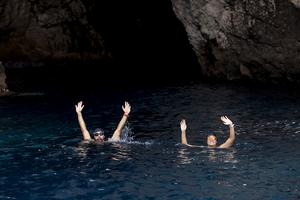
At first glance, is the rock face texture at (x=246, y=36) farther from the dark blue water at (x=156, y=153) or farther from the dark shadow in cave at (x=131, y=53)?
the dark blue water at (x=156, y=153)

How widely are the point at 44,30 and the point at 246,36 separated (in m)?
19.8

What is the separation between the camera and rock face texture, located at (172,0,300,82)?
30.2 m

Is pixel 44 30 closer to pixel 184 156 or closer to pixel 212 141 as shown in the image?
pixel 212 141

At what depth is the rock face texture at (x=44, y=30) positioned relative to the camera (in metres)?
44.8

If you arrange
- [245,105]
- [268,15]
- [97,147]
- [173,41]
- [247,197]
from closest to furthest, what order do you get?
1. [247,197]
2. [97,147]
3. [245,105]
4. [268,15]
5. [173,41]

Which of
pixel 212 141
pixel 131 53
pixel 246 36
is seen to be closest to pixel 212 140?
pixel 212 141

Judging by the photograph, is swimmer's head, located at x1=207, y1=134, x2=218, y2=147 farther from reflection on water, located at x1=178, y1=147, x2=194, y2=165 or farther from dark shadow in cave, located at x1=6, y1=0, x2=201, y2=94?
dark shadow in cave, located at x1=6, y1=0, x2=201, y2=94

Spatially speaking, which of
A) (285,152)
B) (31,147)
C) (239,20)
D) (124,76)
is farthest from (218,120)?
(124,76)

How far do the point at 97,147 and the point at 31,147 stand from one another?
211 cm

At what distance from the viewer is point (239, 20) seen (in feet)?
105

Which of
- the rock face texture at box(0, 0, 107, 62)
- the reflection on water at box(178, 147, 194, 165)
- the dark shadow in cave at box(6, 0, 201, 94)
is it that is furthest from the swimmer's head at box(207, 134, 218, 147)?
the rock face texture at box(0, 0, 107, 62)

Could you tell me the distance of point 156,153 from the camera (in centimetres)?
1708

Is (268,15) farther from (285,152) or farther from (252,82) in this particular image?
(285,152)

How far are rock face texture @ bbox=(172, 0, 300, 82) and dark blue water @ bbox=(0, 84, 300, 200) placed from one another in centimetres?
380
